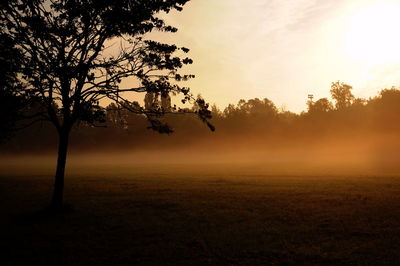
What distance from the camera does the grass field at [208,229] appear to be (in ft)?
33.3

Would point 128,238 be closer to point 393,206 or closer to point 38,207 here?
point 38,207

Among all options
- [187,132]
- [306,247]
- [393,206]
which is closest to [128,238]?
[306,247]

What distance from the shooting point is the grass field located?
10148 mm

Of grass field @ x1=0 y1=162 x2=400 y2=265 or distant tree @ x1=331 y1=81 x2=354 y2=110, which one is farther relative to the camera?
distant tree @ x1=331 y1=81 x2=354 y2=110

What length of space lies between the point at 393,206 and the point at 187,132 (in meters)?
93.8

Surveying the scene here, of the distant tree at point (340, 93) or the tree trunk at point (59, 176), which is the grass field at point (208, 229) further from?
the distant tree at point (340, 93)

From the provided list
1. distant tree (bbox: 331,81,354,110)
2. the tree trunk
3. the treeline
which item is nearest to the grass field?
the tree trunk

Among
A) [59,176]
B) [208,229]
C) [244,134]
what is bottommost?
[208,229]

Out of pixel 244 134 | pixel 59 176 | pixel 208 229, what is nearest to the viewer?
pixel 208 229

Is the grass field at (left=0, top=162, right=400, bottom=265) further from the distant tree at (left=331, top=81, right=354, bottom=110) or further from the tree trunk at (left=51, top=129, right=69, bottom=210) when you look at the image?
the distant tree at (left=331, top=81, right=354, bottom=110)

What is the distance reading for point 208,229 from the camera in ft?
44.8

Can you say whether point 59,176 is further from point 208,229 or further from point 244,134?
point 244,134

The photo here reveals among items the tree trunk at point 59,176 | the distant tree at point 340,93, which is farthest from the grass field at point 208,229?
the distant tree at point 340,93

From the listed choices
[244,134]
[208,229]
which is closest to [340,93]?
[244,134]
